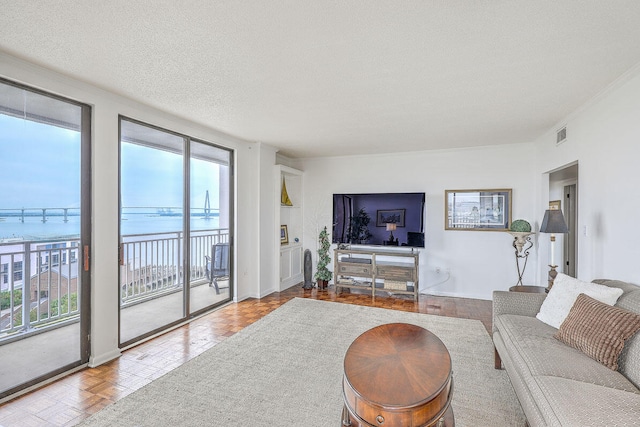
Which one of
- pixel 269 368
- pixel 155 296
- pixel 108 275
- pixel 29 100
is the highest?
pixel 29 100

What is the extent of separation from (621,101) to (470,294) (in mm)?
3196

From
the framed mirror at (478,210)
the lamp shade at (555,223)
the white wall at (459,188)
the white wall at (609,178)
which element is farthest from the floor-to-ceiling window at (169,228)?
the white wall at (609,178)

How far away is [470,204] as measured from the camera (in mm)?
4641

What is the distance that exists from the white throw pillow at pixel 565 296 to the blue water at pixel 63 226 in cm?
373

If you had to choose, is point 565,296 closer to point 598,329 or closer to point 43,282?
point 598,329

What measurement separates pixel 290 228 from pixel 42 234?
3.58 m

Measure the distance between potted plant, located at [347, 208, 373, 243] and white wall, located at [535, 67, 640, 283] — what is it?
275cm

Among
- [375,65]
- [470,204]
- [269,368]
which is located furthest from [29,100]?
[470,204]

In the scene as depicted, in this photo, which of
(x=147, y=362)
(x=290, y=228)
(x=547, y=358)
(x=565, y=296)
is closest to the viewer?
(x=547, y=358)

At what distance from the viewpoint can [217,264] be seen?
4.23 meters

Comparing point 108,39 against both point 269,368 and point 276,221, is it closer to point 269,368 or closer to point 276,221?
point 269,368

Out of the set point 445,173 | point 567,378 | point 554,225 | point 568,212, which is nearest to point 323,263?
point 445,173

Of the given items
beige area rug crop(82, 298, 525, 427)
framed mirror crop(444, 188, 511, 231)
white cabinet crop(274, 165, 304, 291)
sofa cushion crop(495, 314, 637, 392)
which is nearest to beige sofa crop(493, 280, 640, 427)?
sofa cushion crop(495, 314, 637, 392)

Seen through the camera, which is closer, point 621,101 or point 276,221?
point 621,101
